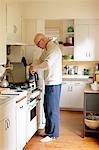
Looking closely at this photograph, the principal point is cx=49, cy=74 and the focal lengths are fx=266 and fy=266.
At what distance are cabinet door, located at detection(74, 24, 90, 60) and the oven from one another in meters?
2.39

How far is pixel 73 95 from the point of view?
6.32 metres

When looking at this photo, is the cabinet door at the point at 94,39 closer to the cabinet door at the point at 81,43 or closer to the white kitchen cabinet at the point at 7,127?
the cabinet door at the point at 81,43

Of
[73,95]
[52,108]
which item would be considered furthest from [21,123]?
[73,95]

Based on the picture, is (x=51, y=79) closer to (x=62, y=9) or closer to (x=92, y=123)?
(x=92, y=123)

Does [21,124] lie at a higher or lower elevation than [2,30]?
lower

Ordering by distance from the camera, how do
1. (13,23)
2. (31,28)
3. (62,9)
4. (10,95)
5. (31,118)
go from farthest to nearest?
(31,28), (62,9), (13,23), (31,118), (10,95)

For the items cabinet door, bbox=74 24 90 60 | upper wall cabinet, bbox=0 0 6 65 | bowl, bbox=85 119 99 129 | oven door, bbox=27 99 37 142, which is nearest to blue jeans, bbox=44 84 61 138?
oven door, bbox=27 99 37 142

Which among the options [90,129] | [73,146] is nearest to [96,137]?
[90,129]

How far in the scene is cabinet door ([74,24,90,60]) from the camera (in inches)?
241

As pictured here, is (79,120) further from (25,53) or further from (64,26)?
(64,26)

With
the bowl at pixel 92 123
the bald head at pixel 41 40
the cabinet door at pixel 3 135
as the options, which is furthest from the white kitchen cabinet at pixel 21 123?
the bowl at pixel 92 123

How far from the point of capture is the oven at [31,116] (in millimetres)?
3867

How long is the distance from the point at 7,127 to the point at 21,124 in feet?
1.82

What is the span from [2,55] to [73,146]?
171 centimetres
